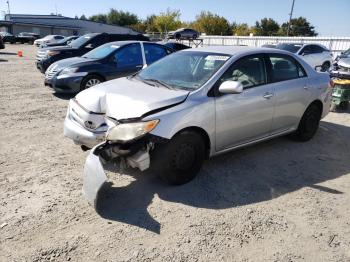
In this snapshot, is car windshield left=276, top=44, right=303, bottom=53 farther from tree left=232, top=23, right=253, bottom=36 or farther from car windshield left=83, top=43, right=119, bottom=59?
tree left=232, top=23, right=253, bottom=36

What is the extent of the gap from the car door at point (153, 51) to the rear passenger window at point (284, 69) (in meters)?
4.67

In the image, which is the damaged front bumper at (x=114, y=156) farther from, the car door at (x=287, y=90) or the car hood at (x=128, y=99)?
the car door at (x=287, y=90)

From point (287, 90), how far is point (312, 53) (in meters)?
11.4

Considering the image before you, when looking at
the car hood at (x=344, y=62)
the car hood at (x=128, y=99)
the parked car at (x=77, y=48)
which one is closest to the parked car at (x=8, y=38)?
the parked car at (x=77, y=48)

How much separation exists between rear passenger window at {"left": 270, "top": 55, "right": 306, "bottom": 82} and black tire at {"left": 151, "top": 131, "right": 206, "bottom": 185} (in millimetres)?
1748

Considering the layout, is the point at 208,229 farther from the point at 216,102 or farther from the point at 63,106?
the point at 63,106

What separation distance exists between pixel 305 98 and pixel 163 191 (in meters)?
3.00

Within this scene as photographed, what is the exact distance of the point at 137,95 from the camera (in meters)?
4.05

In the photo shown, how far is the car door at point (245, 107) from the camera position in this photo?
170 inches

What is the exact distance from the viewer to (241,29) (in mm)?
72312

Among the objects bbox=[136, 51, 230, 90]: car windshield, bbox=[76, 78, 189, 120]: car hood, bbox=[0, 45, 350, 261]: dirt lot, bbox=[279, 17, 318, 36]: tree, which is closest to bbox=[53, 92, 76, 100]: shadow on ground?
bbox=[0, 45, 350, 261]: dirt lot

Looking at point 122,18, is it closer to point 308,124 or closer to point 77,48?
point 77,48

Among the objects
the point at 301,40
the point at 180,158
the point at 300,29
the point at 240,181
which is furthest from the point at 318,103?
the point at 300,29

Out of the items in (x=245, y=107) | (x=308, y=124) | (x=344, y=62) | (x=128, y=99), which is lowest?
(x=308, y=124)
